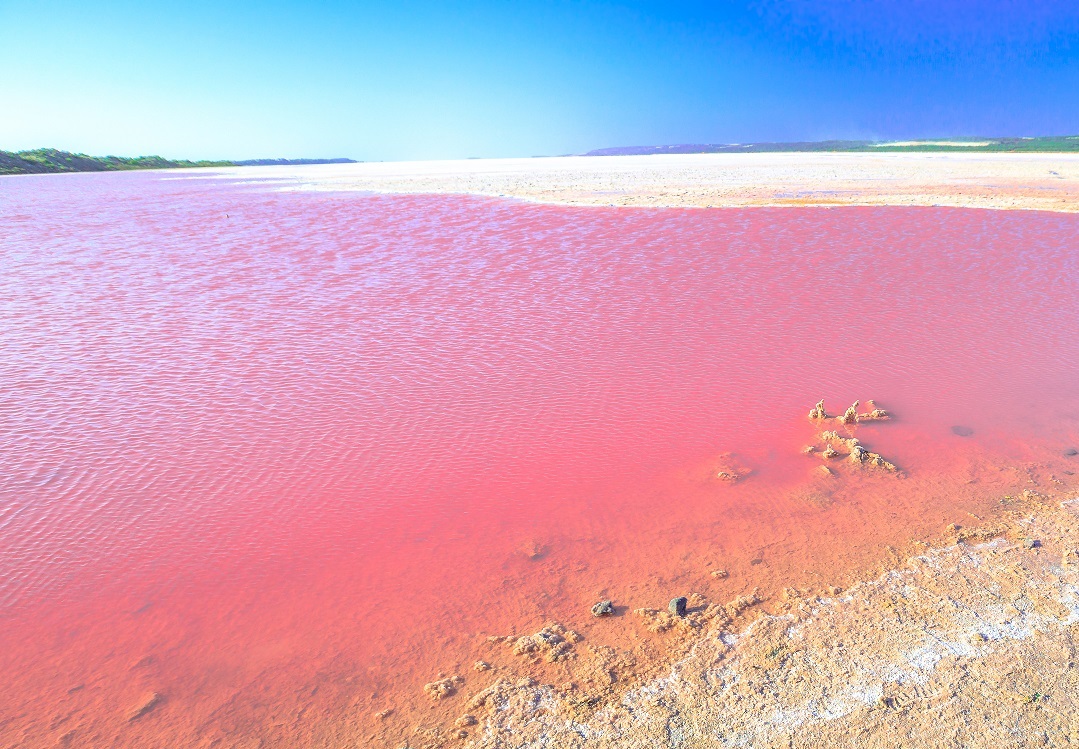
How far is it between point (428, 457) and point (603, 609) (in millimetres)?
2606

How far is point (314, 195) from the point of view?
2855 centimetres

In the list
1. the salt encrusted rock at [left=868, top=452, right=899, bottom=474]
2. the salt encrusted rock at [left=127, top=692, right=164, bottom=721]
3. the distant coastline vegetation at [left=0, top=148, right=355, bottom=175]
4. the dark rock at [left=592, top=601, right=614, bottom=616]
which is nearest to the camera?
the salt encrusted rock at [left=127, top=692, right=164, bottom=721]

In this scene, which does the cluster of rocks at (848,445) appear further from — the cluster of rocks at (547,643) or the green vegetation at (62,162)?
the green vegetation at (62,162)

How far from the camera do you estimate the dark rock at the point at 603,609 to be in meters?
4.12

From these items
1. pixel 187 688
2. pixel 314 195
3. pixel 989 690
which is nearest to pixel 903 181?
pixel 314 195

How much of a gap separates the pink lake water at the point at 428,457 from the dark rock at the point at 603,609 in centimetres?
10

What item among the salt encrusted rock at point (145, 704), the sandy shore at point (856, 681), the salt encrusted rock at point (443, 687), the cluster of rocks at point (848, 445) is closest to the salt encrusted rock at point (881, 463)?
the cluster of rocks at point (848, 445)

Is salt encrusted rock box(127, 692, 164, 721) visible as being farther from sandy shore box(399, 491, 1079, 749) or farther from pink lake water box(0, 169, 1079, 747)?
sandy shore box(399, 491, 1079, 749)

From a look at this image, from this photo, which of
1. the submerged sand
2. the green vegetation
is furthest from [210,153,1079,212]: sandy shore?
the green vegetation

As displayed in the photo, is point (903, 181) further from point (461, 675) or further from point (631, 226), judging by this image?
point (461, 675)

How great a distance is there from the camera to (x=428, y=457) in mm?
6117

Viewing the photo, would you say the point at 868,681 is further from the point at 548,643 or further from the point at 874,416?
the point at 874,416

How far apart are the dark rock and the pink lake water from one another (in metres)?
0.10

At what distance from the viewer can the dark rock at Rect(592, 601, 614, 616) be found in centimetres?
412
